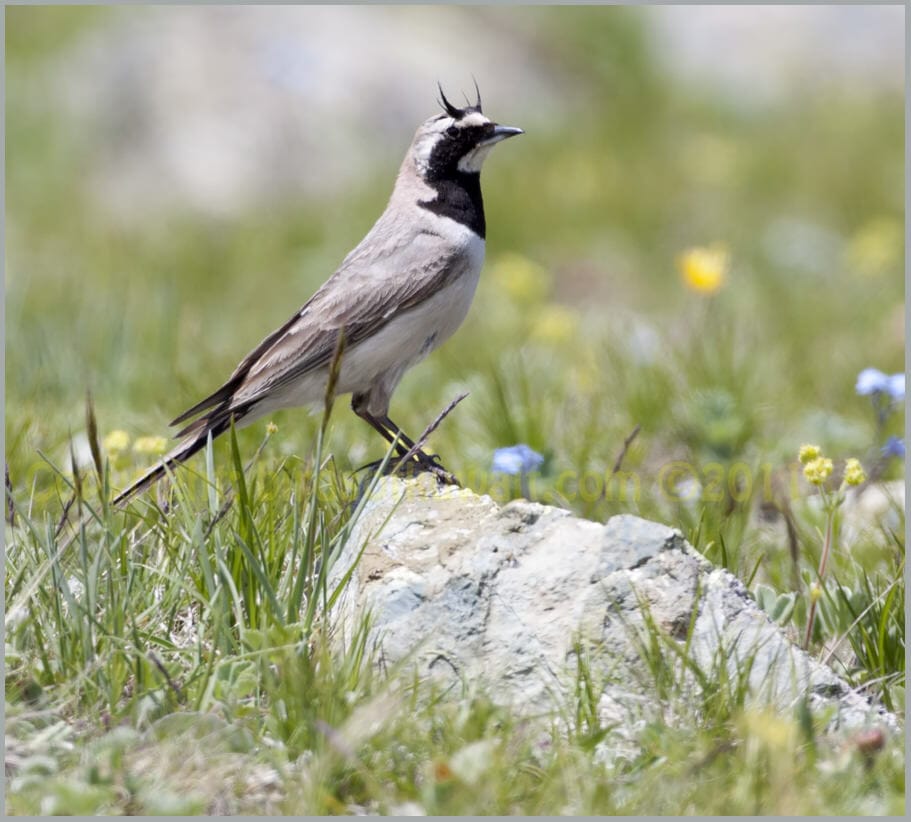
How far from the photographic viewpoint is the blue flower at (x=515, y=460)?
497cm

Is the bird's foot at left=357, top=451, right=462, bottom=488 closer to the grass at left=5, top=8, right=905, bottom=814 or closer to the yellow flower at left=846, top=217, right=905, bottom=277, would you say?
the grass at left=5, top=8, right=905, bottom=814

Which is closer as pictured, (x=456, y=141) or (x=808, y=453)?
(x=808, y=453)

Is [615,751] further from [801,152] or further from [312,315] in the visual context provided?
[801,152]

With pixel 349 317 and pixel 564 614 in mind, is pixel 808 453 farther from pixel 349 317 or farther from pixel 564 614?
pixel 349 317

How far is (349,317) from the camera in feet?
18.1

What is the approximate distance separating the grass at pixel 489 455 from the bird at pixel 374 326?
292mm

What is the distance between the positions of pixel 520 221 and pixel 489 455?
6.05m

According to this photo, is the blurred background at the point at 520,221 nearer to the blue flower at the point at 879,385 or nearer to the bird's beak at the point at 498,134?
the blue flower at the point at 879,385

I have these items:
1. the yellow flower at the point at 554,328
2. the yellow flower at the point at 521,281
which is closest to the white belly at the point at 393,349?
the yellow flower at the point at 554,328

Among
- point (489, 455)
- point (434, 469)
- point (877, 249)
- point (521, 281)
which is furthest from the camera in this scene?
point (877, 249)

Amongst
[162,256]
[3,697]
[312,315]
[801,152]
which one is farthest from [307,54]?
[3,697]

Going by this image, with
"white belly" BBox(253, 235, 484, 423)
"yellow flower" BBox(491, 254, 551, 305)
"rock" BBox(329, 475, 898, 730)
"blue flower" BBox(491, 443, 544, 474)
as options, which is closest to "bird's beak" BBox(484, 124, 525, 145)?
"white belly" BBox(253, 235, 484, 423)

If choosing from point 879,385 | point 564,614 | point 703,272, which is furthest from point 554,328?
point 564,614

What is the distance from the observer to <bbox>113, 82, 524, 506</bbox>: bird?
17.9ft
